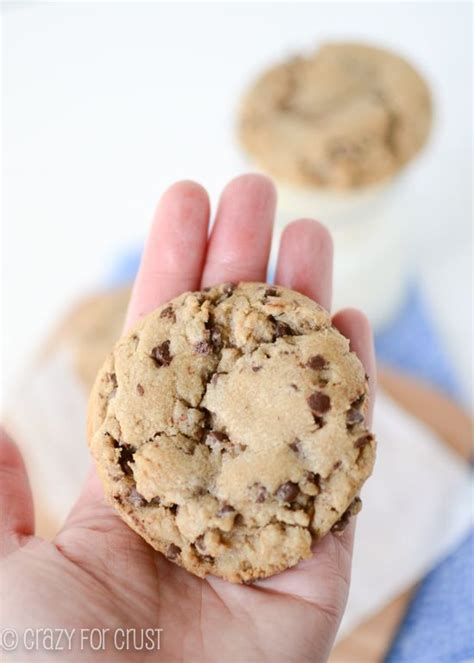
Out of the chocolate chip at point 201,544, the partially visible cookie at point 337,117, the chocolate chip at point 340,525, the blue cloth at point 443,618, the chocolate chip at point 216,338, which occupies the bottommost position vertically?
A: the blue cloth at point 443,618

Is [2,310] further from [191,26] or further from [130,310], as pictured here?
[191,26]

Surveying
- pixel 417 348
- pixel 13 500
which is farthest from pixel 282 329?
pixel 417 348

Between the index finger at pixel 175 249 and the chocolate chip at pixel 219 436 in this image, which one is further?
the index finger at pixel 175 249

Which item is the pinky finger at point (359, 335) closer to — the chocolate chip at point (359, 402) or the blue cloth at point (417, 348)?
the chocolate chip at point (359, 402)

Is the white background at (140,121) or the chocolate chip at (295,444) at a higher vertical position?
the white background at (140,121)

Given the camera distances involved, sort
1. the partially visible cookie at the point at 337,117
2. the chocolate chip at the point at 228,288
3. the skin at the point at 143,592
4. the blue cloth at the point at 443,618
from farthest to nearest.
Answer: the partially visible cookie at the point at 337,117 < the blue cloth at the point at 443,618 < the chocolate chip at the point at 228,288 < the skin at the point at 143,592

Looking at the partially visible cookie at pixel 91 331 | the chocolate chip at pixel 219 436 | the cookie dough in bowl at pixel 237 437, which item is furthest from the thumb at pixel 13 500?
the partially visible cookie at pixel 91 331
